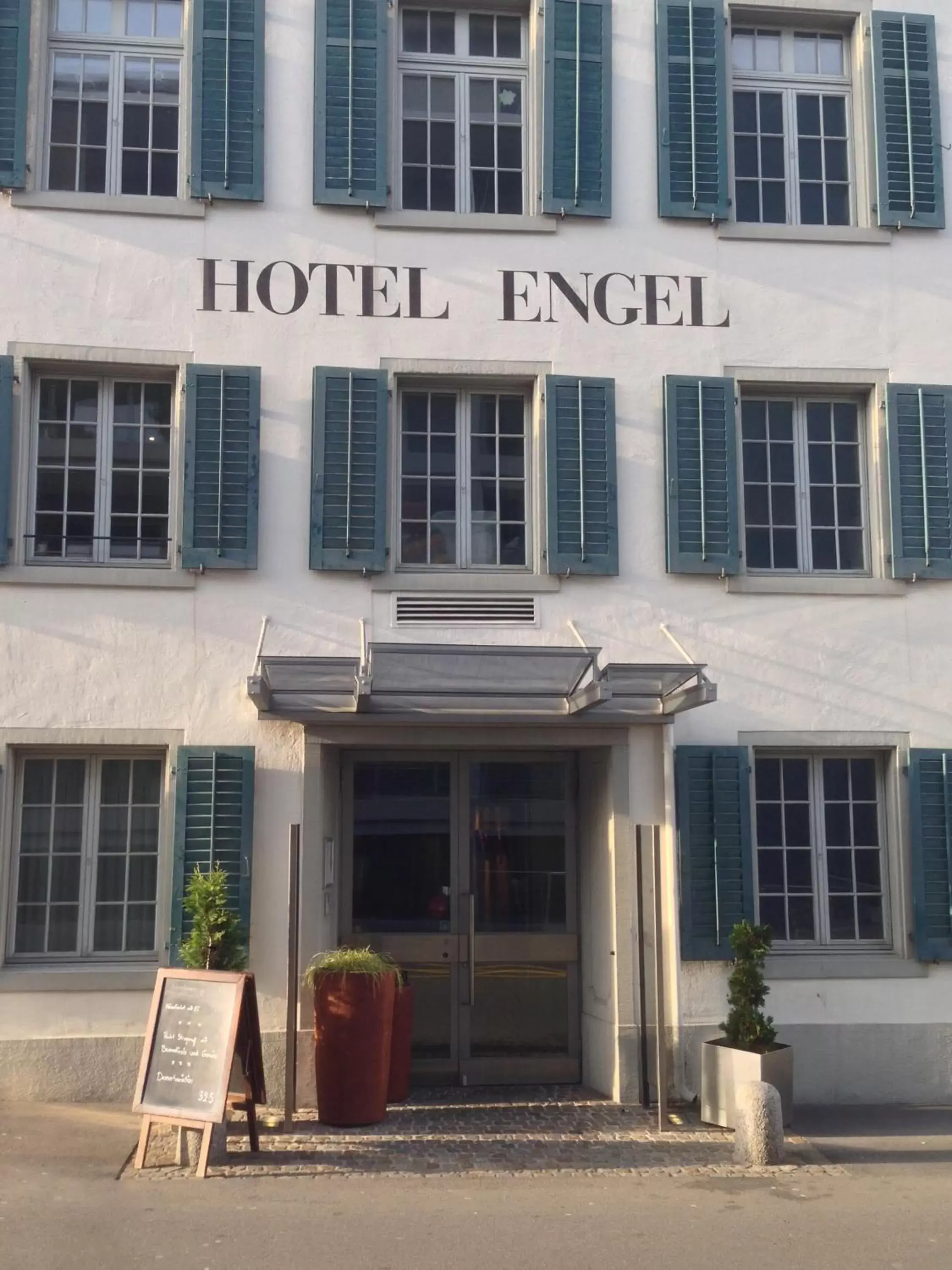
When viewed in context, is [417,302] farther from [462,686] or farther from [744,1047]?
[744,1047]

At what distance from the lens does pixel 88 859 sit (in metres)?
9.50

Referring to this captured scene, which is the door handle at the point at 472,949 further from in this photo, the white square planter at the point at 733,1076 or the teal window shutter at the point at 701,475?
the teal window shutter at the point at 701,475

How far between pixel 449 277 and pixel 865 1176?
661cm

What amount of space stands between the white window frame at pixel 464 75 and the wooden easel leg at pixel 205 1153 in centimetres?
665

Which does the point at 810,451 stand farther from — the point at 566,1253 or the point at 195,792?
the point at 566,1253

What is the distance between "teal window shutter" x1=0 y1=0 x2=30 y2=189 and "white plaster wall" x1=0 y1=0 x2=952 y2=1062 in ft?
1.03

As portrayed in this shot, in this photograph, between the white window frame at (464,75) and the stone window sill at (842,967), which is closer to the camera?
the stone window sill at (842,967)

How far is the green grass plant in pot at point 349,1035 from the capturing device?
862cm

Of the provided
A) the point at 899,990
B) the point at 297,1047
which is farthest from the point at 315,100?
the point at 899,990

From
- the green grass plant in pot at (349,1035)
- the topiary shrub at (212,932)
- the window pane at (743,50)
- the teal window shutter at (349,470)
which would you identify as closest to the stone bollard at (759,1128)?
the green grass plant in pot at (349,1035)

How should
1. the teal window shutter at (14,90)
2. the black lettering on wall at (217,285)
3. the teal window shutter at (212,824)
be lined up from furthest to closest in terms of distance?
the black lettering on wall at (217,285), the teal window shutter at (14,90), the teal window shutter at (212,824)

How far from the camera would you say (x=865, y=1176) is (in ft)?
25.8

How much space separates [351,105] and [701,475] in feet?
12.3

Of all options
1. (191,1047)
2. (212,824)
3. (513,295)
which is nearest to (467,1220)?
(191,1047)
